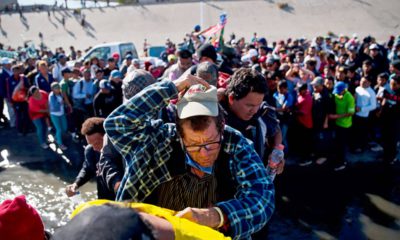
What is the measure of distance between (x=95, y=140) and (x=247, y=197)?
2.55 m

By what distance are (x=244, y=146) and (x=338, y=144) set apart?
507 centimetres

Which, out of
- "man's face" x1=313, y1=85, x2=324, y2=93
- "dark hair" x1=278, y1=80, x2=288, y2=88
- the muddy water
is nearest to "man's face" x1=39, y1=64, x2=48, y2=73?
the muddy water

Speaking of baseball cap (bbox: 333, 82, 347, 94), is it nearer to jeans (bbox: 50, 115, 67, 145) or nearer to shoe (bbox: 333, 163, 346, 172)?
shoe (bbox: 333, 163, 346, 172)

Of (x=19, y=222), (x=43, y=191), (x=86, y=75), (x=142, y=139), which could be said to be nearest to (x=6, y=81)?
(x=86, y=75)

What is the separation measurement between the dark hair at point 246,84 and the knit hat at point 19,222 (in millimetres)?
1657

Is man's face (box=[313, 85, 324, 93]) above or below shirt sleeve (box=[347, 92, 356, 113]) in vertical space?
above

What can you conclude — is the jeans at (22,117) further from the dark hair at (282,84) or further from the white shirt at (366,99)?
the white shirt at (366,99)

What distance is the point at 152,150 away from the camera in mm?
1650

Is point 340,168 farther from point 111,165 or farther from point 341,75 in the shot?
point 111,165

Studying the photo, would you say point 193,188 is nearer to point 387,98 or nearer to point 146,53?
point 387,98

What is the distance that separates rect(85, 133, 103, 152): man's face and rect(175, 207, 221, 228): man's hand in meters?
2.55

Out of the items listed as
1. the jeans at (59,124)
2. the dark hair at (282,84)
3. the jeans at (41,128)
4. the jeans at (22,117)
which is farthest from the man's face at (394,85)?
the jeans at (22,117)

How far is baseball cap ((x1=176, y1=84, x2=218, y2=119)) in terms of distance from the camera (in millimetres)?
1513

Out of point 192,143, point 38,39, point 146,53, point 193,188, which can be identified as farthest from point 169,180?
point 38,39
